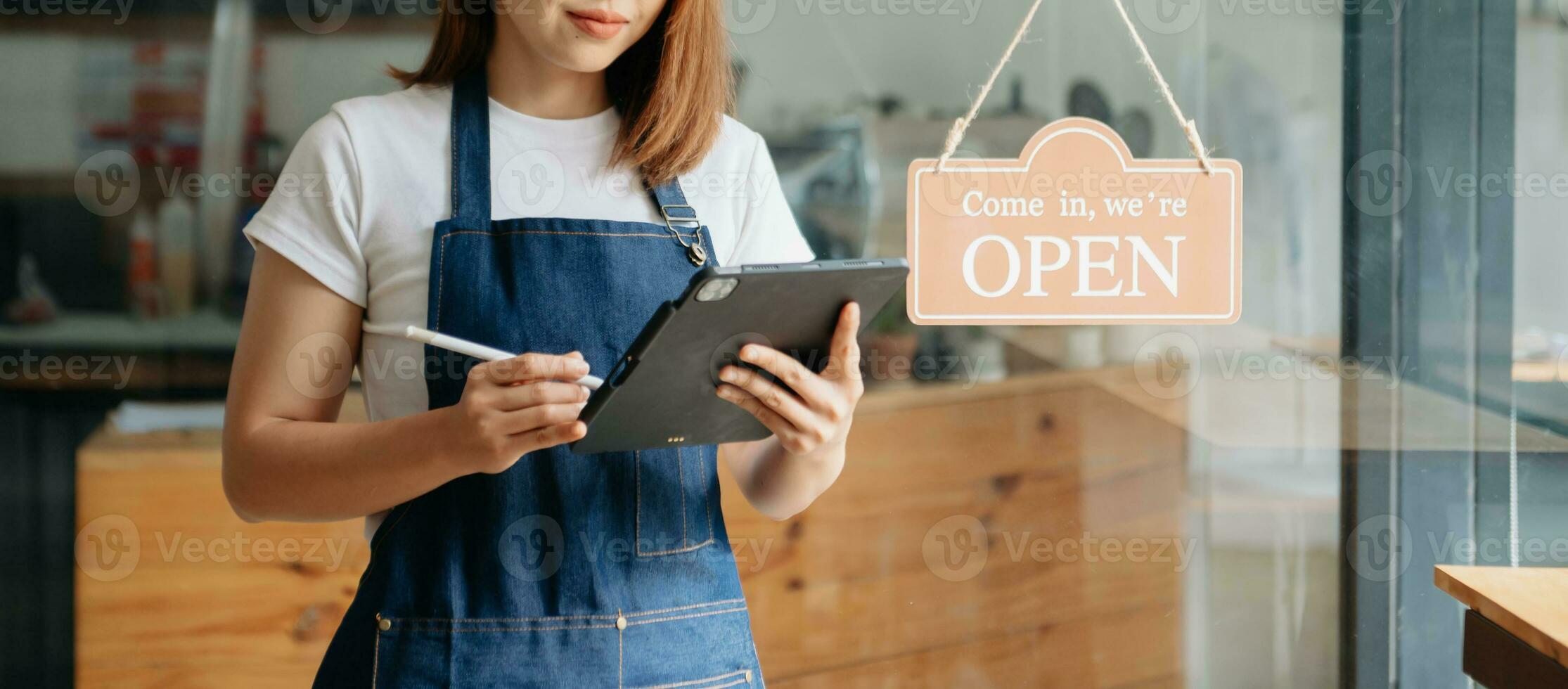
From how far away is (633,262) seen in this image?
1113mm

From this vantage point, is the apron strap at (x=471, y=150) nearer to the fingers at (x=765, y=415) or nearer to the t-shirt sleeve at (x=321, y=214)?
the t-shirt sleeve at (x=321, y=214)

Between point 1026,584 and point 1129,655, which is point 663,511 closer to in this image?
point 1026,584

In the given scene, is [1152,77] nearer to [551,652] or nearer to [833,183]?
[833,183]

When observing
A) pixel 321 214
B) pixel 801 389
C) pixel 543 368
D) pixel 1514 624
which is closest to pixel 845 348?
pixel 801 389

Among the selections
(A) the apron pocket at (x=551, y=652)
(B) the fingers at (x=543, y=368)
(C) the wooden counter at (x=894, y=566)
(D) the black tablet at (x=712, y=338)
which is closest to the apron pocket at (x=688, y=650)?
(A) the apron pocket at (x=551, y=652)

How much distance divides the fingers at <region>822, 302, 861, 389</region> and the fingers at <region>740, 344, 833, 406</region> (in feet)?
0.04

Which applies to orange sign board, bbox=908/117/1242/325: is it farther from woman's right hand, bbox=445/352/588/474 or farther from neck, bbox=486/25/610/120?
woman's right hand, bbox=445/352/588/474

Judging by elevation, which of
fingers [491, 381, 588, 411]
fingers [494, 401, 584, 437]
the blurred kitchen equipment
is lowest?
fingers [494, 401, 584, 437]

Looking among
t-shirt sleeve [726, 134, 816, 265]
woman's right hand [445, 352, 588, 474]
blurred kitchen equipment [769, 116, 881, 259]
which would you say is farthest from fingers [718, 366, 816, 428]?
blurred kitchen equipment [769, 116, 881, 259]

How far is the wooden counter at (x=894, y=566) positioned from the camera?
179 centimetres

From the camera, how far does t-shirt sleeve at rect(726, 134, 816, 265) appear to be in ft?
3.89

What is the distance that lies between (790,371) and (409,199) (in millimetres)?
387

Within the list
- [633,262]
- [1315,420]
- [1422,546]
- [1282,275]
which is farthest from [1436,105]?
[633,262]

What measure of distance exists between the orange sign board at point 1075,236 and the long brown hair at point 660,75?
0.60 metres
